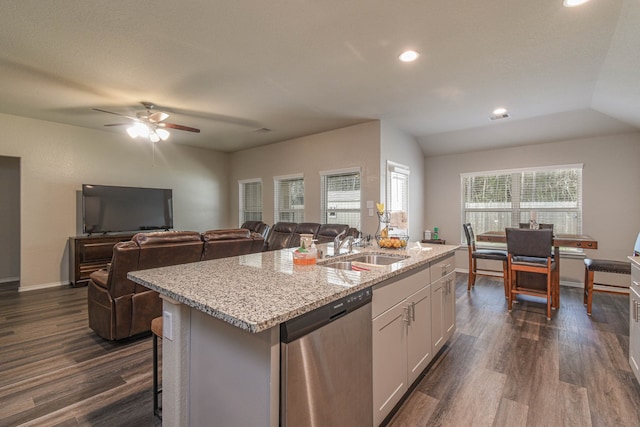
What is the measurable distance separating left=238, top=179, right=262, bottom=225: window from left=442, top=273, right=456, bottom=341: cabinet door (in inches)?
200

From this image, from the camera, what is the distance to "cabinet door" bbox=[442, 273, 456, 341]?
2.55 metres

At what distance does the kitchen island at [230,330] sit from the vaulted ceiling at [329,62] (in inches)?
75.1

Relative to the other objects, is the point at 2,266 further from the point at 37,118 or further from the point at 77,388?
the point at 77,388

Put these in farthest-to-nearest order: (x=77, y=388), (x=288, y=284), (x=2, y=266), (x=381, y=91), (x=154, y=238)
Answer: (x=2, y=266), (x=381, y=91), (x=154, y=238), (x=77, y=388), (x=288, y=284)

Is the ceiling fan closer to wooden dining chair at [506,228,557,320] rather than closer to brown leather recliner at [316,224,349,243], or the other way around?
brown leather recliner at [316,224,349,243]

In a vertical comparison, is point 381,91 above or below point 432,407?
above

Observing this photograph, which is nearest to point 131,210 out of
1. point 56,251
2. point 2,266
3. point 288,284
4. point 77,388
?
point 56,251

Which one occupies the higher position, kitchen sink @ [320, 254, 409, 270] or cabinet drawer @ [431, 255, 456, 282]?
kitchen sink @ [320, 254, 409, 270]

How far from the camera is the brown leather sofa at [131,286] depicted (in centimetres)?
262

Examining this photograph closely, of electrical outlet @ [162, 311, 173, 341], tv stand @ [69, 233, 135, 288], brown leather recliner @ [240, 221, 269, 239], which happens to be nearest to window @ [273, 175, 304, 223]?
brown leather recliner @ [240, 221, 269, 239]

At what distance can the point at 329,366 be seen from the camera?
1237 mm

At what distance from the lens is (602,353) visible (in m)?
2.54

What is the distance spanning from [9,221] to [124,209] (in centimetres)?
207

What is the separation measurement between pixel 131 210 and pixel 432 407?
5696 millimetres
